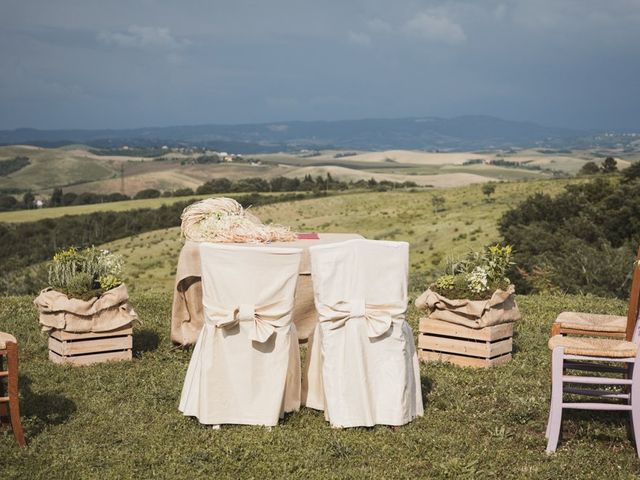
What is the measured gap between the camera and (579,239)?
2798cm

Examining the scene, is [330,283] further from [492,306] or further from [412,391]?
[492,306]

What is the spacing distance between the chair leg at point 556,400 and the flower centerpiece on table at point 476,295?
9.48 feet

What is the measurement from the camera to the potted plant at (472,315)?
9414mm

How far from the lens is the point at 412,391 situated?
736 centimetres

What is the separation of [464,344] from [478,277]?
0.80 metres

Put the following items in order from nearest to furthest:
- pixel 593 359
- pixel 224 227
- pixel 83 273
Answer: pixel 593 359, pixel 83 273, pixel 224 227

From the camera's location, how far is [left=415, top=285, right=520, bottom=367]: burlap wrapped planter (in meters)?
9.39

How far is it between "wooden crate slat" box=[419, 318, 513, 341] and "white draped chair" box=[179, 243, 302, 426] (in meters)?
3.02

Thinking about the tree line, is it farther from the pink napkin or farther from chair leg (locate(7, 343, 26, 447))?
chair leg (locate(7, 343, 26, 447))

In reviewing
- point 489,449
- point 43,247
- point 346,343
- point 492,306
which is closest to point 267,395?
point 346,343

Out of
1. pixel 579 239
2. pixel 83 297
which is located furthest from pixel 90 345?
pixel 579 239

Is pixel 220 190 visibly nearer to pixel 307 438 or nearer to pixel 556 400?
pixel 307 438

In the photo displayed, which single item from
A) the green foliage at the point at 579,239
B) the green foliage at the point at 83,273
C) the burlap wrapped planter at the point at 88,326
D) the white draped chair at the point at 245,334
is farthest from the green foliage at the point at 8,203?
the white draped chair at the point at 245,334

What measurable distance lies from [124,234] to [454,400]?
68.4 meters
